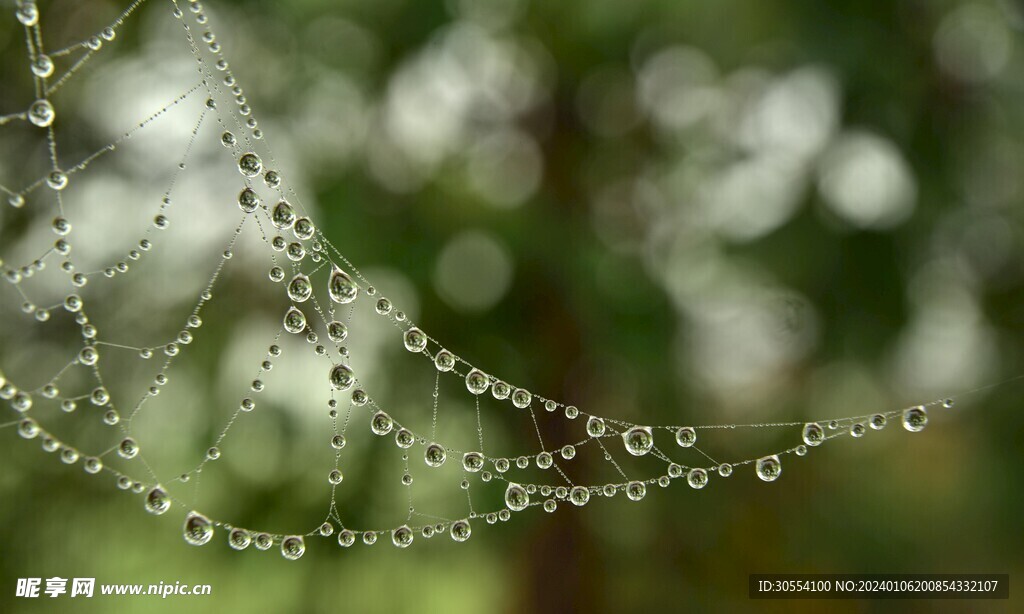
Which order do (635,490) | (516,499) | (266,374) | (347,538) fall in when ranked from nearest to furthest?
(516,499), (347,538), (635,490), (266,374)

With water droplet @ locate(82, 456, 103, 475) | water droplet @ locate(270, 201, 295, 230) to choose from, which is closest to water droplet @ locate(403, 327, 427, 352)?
water droplet @ locate(270, 201, 295, 230)

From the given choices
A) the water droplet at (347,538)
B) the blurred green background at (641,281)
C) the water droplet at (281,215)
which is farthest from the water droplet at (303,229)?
the blurred green background at (641,281)

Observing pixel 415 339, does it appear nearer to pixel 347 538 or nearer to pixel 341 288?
pixel 341 288

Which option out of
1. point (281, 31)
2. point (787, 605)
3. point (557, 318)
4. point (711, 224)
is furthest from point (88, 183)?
point (787, 605)

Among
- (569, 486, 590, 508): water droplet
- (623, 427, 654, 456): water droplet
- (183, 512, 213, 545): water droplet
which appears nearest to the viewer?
(183, 512, 213, 545): water droplet

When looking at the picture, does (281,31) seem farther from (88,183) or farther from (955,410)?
(955,410)

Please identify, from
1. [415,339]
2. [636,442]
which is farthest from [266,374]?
[636,442]

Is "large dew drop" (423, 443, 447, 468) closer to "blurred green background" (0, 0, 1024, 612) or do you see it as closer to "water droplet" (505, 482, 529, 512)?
"water droplet" (505, 482, 529, 512)

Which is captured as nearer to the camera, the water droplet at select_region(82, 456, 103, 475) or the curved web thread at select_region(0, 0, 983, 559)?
the water droplet at select_region(82, 456, 103, 475)
